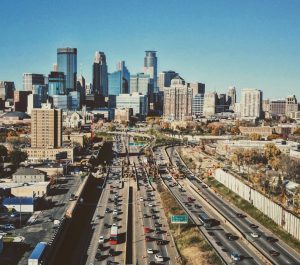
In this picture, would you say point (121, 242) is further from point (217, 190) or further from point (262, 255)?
point (217, 190)

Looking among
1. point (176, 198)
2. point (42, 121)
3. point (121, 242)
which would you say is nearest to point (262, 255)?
point (121, 242)

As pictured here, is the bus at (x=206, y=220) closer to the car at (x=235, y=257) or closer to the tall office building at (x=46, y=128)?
the car at (x=235, y=257)

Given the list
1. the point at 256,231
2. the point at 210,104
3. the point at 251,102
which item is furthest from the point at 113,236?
the point at 210,104

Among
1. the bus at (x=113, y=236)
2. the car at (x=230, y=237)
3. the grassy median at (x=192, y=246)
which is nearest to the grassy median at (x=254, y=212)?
the car at (x=230, y=237)

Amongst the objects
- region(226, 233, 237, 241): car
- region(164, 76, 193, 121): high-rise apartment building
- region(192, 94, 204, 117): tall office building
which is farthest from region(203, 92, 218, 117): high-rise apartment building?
region(226, 233, 237, 241): car

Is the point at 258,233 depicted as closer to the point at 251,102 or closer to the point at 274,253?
the point at 274,253
